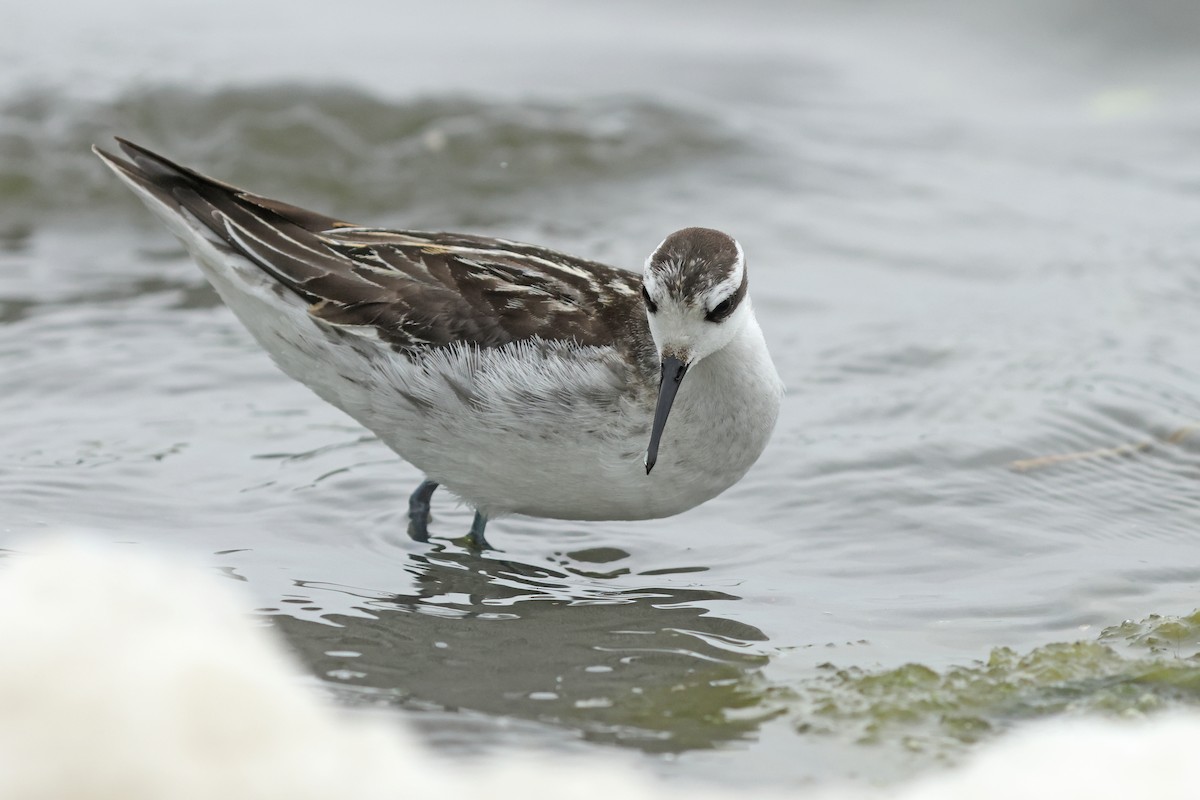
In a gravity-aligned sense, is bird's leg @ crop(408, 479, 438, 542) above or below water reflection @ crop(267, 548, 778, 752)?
above

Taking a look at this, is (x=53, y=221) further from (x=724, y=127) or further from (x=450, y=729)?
(x=450, y=729)

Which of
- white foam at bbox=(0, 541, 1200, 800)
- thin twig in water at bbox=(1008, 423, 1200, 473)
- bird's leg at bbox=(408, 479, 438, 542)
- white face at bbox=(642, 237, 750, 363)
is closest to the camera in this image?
white foam at bbox=(0, 541, 1200, 800)

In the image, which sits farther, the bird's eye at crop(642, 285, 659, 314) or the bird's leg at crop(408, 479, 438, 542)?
the bird's leg at crop(408, 479, 438, 542)

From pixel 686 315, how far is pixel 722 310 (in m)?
0.20

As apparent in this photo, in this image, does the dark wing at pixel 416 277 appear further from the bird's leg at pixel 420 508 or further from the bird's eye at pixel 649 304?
the bird's leg at pixel 420 508

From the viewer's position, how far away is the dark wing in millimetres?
6668

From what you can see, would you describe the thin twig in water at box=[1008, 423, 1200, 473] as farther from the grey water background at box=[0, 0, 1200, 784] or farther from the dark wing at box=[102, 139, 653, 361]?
the dark wing at box=[102, 139, 653, 361]

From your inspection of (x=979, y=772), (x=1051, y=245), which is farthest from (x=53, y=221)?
(x=979, y=772)

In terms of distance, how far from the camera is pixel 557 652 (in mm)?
5648

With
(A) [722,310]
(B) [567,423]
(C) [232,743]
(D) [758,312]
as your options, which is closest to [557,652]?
(B) [567,423]

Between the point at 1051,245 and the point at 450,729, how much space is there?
787 cm

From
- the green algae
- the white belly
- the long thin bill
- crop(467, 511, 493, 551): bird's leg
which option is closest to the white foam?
the green algae

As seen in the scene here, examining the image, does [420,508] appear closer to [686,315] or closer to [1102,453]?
[686,315]

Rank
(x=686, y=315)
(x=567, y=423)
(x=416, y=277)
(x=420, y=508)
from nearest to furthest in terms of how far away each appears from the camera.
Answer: (x=686, y=315) < (x=567, y=423) < (x=416, y=277) < (x=420, y=508)
